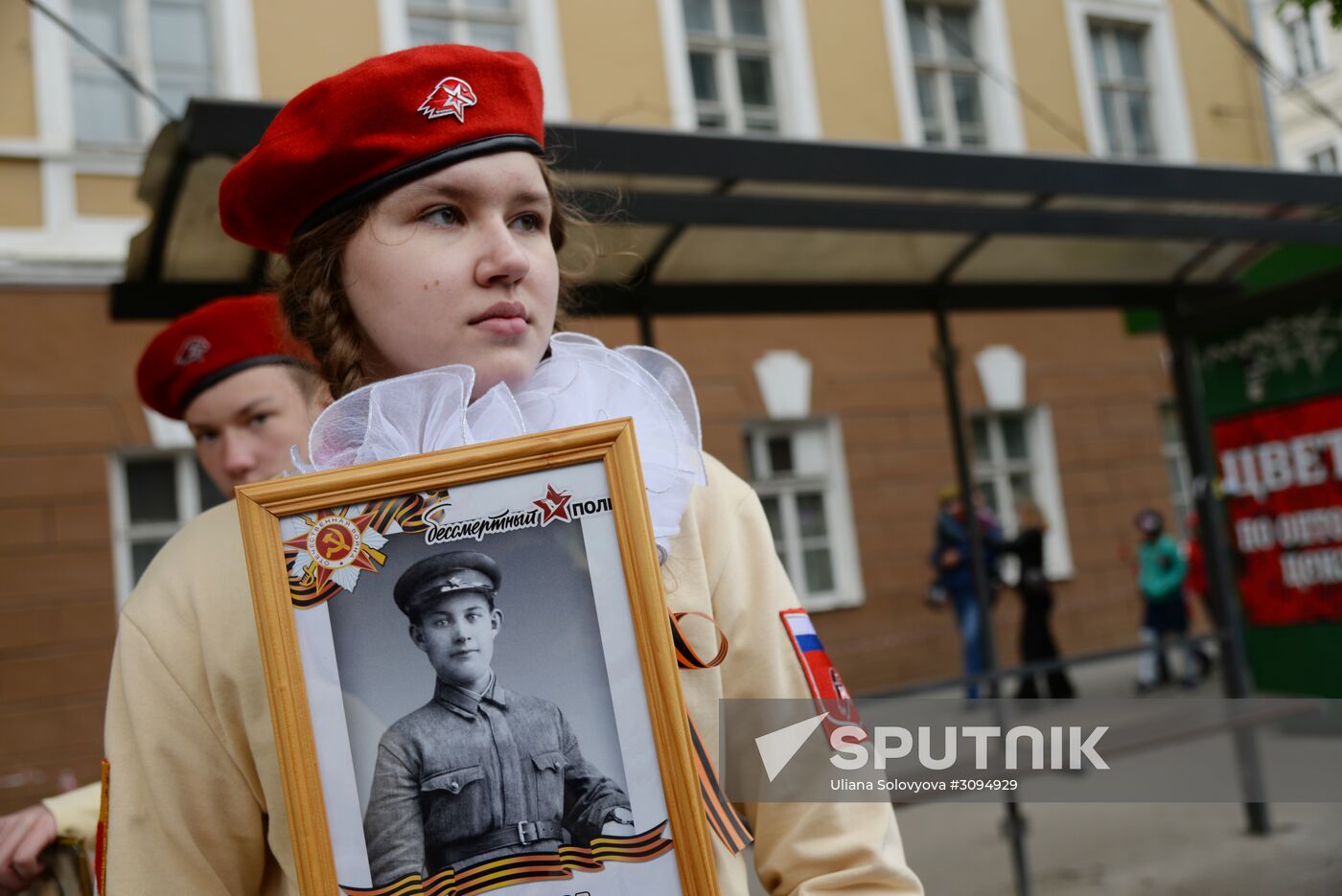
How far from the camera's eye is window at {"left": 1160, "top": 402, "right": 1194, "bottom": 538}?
12938 mm

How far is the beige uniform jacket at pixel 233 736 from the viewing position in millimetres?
1061

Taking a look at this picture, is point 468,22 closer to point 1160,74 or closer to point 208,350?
point 208,350

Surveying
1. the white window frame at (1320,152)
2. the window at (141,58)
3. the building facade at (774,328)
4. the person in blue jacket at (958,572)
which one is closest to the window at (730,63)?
the building facade at (774,328)

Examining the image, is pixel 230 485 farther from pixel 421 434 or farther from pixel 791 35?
pixel 791 35

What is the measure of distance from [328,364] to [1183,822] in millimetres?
5825

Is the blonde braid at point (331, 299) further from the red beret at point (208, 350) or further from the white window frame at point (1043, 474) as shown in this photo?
the white window frame at point (1043, 474)

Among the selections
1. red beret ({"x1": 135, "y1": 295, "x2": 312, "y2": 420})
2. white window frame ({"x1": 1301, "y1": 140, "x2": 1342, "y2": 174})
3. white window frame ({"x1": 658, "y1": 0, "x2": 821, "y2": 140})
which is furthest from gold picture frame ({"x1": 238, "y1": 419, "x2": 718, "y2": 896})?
white window frame ({"x1": 1301, "y1": 140, "x2": 1342, "y2": 174})

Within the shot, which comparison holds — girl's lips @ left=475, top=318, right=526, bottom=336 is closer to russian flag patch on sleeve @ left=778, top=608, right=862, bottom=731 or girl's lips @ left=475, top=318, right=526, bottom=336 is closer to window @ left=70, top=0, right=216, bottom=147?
russian flag patch on sleeve @ left=778, top=608, right=862, bottom=731

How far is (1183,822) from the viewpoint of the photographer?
19.5 ft

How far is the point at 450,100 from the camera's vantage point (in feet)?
3.80

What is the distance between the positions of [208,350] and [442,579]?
1534 millimetres

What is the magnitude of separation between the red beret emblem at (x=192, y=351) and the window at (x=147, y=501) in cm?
536

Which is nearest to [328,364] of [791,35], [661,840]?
[661,840]
